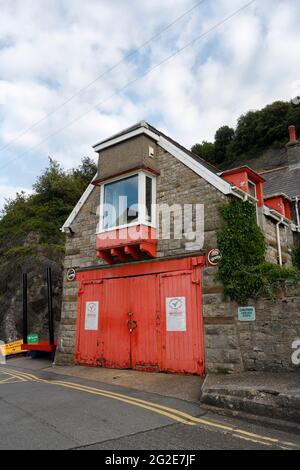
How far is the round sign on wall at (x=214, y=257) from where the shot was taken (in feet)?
31.4

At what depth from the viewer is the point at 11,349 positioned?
1571cm

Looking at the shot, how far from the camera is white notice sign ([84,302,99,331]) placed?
39.4 ft

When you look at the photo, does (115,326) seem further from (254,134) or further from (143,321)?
(254,134)

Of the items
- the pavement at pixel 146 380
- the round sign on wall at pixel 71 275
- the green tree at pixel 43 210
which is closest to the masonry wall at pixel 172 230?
the round sign on wall at pixel 71 275

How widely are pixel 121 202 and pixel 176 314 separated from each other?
406 centimetres

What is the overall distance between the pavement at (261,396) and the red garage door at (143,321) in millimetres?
2290

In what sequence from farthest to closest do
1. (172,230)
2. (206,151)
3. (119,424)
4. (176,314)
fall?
(206,151)
(172,230)
(176,314)
(119,424)

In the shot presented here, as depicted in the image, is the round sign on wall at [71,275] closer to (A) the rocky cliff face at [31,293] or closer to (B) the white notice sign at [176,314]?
(B) the white notice sign at [176,314]

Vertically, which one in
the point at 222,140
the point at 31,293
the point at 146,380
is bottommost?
the point at 146,380

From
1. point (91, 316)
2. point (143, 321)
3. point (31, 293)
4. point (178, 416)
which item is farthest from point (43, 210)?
point (178, 416)

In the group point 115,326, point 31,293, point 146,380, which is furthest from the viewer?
point 31,293

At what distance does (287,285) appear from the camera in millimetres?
8266
